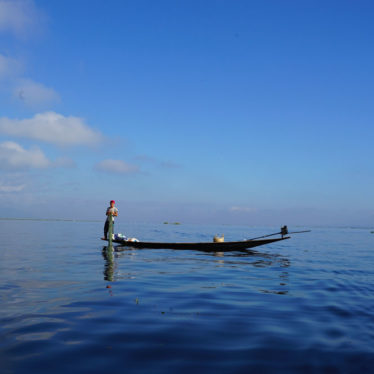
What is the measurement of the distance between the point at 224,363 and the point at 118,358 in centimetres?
170

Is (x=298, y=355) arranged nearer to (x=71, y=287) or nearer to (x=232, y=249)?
(x=71, y=287)

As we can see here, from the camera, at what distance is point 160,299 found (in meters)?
9.13

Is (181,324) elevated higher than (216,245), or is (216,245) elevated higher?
(216,245)

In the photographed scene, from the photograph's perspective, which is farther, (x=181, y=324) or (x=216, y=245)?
(x=216, y=245)

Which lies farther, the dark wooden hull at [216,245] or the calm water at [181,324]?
the dark wooden hull at [216,245]

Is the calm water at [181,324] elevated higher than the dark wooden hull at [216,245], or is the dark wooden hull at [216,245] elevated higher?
the dark wooden hull at [216,245]

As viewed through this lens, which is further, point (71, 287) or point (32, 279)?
point (32, 279)

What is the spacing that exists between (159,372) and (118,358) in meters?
0.83

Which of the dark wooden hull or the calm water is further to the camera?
the dark wooden hull

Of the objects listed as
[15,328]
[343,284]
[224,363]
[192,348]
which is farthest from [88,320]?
[343,284]

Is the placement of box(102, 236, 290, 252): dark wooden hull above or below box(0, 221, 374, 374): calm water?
above

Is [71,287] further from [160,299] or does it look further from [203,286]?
[203,286]

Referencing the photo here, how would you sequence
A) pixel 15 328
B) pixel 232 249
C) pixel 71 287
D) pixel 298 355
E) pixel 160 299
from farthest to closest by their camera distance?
pixel 232 249 < pixel 71 287 < pixel 160 299 < pixel 15 328 < pixel 298 355

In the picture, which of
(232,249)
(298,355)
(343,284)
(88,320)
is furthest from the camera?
(232,249)
